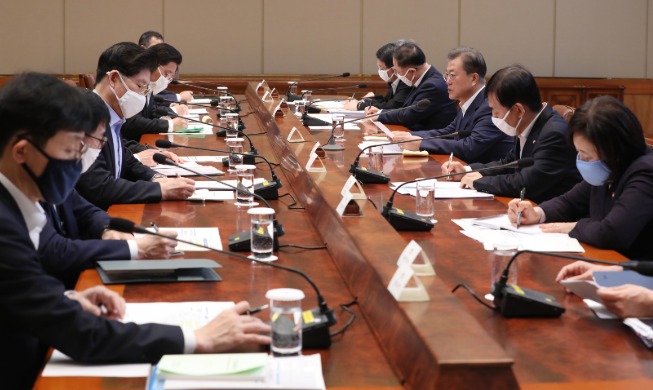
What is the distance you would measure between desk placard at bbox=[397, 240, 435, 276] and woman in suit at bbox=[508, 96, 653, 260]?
1.02 metres

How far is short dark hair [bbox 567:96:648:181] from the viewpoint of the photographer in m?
2.90

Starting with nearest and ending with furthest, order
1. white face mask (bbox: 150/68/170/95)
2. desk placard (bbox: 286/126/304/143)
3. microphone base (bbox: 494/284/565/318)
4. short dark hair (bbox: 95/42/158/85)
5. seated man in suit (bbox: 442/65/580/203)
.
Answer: microphone base (bbox: 494/284/565/318) < short dark hair (bbox: 95/42/158/85) < seated man in suit (bbox: 442/65/580/203) < desk placard (bbox: 286/126/304/143) < white face mask (bbox: 150/68/170/95)

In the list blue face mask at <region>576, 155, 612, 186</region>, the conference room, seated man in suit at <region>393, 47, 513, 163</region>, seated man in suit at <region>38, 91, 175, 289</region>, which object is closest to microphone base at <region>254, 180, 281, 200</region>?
the conference room

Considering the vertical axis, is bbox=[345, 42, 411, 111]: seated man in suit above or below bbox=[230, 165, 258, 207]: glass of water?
above

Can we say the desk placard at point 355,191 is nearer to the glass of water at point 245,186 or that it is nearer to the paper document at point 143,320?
the glass of water at point 245,186

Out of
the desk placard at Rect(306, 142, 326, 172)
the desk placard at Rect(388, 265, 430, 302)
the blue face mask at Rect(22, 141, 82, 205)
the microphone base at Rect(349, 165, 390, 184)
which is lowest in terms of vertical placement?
the microphone base at Rect(349, 165, 390, 184)

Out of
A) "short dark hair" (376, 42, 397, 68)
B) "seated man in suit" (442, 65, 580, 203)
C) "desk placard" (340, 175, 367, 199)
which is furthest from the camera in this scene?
"short dark hair" (376, 42, 397, 68)

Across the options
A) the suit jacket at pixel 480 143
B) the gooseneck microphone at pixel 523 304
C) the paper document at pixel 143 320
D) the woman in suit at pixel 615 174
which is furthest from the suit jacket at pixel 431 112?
the paper document at pixel 143 320

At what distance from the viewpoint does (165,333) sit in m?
1.82

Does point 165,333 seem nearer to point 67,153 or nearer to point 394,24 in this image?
point 67,153

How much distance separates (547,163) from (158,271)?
80.5 inches

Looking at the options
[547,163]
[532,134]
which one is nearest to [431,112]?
[532,134]

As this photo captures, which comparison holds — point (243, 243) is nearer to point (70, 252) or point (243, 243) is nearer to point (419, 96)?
point (70, 252)

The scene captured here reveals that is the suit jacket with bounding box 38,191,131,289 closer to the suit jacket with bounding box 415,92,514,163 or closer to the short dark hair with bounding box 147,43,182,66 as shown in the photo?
the suit jacket with bounding box 415,92,514,163
